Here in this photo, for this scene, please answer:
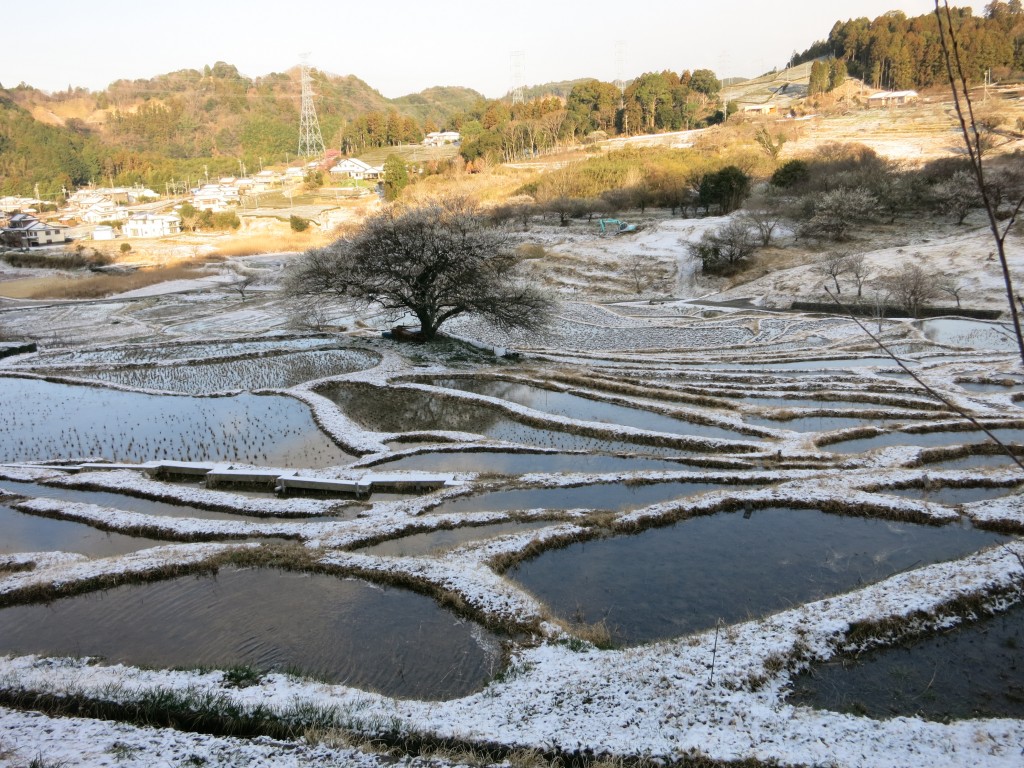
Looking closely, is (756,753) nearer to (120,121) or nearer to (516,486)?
(516,486)

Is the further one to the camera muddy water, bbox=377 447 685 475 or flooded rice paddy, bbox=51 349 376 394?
flooded rice paddy, bbox=51 349 376 394

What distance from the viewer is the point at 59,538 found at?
1241 cm

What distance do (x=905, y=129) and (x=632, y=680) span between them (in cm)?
8672

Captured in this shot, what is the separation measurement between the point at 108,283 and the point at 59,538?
53555mm

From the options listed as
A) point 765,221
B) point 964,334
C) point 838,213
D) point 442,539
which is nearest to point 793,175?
point 765,221

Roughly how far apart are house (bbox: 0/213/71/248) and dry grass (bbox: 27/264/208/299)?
101 ft

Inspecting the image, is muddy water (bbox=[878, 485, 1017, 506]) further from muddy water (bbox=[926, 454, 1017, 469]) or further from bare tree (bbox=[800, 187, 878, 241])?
bare tree (bbox=[800, 187, 878, 241])

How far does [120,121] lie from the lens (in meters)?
173

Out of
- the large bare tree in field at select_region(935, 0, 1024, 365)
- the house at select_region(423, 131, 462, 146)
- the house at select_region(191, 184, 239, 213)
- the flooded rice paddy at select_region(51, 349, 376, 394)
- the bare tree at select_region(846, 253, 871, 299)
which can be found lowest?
the flooded rice paddy at select_region(51, 349, 376, 394)

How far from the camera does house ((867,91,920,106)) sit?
8788cm

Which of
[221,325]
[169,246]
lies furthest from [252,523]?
[169,246]

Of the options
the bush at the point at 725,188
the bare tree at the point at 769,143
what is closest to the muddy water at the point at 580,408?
the bush at the point at 725,188

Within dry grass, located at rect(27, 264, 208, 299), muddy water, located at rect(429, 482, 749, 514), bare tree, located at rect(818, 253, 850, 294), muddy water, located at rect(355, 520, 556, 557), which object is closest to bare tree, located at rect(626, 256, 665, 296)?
bare tree, located at rect(818, 253, 850, 294)

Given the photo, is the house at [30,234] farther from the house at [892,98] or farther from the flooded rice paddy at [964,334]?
the house at [892,98]
